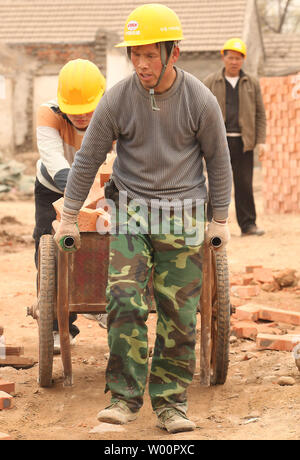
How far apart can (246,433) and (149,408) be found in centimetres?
89

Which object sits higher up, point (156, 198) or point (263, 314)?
point (156, 198)

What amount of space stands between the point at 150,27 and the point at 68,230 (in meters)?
1.06

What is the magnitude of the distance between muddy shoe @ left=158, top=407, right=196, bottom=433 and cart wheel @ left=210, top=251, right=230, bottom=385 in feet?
2.54

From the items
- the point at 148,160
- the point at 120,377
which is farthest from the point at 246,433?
the point at 148,160

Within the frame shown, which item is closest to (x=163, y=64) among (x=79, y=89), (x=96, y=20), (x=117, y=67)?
(x=79, y=89)

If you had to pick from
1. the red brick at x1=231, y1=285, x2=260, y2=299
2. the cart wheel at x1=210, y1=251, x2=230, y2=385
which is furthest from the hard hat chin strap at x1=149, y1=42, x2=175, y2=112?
the red brick at x1=231, y1=285, x2=260, y2=299

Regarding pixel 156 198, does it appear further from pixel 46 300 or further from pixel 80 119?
pixel 80 119

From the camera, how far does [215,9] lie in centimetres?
2641

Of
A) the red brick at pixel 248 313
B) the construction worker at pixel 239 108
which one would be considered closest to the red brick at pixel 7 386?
the red brick at pixel 248 313

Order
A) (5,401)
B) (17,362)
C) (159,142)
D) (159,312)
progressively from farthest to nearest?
(17,362), (5,401), (159,312), (159,142)

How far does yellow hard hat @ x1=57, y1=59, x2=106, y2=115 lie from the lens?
5.08m

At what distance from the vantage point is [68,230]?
4121 mm
